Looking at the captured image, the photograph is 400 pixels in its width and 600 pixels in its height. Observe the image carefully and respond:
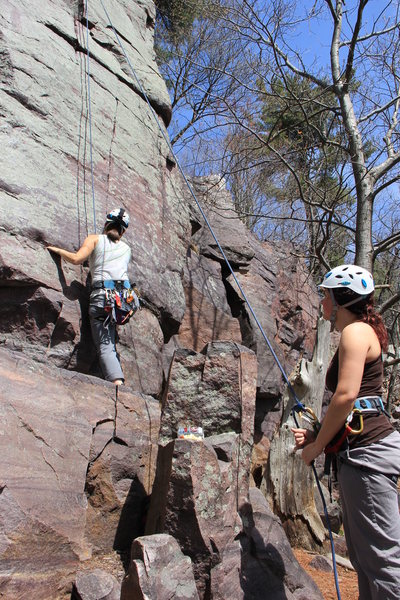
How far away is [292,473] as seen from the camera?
6305 mm

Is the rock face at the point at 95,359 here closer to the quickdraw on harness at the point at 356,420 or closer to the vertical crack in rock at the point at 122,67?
the vertical crack in rock at the point at 122,67

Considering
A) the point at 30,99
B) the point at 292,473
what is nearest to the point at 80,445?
the point at 292,473

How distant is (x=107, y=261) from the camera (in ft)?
18.5

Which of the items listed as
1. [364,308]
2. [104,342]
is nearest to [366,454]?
[364,308]

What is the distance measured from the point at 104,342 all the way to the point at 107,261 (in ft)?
2.72

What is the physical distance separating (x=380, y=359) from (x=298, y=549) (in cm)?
361

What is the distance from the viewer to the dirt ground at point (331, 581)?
4.87 m

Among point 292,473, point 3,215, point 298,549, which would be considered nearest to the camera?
point 3,215

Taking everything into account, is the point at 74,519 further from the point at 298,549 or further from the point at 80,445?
the point at 298,549

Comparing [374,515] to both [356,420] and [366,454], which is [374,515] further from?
[356,420]

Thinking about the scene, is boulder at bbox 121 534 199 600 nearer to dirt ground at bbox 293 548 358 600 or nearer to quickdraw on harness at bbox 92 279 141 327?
dirt ground at bbox 293 548 358 600

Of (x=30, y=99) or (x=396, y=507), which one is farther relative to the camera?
(x=30, y=99)

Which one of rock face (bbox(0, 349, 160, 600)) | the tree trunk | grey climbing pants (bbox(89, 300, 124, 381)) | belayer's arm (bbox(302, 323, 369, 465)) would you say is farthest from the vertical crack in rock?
belayer's arm (bbox(302, 323, 369, 465))

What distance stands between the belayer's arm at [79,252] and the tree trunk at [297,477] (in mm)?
2900
